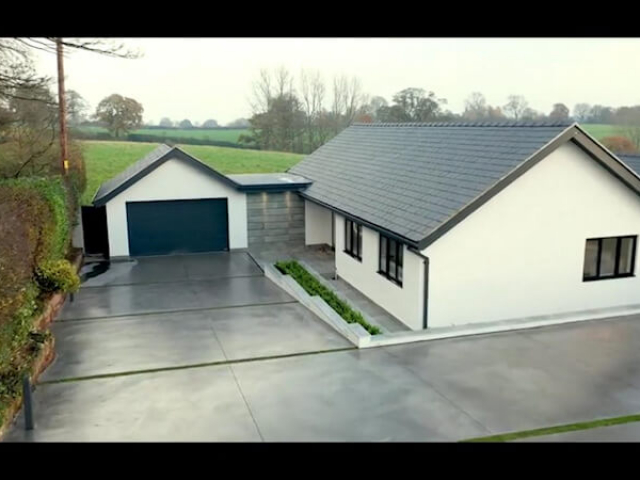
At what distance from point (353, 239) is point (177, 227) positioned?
6900mm

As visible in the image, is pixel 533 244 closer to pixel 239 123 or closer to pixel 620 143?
pixel 620 143

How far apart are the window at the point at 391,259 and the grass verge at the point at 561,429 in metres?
5.31

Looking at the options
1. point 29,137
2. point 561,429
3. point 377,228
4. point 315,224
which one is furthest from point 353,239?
point 29,137

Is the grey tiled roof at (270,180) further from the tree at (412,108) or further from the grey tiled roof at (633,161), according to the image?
the tree at (412,108)

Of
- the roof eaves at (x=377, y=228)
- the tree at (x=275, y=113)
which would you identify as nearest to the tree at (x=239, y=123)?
the tree at (x=275, y=113)

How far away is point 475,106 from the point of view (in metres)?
37.8

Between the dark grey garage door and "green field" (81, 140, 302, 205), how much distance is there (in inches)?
398

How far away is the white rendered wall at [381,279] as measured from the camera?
11852mm

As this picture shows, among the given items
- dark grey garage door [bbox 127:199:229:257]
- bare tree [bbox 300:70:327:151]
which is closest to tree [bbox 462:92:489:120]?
bare tree [bbox 300:70:327:151]

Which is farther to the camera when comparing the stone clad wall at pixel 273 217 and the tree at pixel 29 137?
the stone clad wall at pixel 273 217
